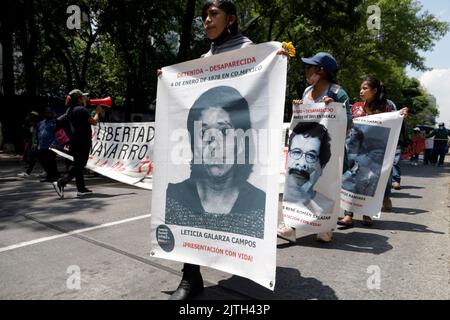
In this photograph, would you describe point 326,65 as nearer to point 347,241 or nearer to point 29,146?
point 347,241

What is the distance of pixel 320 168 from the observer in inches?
154

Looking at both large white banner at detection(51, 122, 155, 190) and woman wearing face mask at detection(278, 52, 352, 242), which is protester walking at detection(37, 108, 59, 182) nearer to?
large white banner at detection(51, 122, 155, 190)

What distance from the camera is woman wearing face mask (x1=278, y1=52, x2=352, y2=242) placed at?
405 centimetres

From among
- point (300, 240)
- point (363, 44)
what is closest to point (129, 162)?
point (300, 240)

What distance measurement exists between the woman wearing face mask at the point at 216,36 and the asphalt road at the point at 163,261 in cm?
15

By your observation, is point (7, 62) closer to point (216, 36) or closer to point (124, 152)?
point (124, 152)

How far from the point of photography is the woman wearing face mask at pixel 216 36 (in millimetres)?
2816

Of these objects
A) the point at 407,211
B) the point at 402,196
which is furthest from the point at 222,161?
the point at 402,196

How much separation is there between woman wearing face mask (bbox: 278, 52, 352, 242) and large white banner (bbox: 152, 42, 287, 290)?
1611 millimetres

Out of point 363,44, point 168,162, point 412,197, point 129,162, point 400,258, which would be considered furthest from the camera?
point 363,44

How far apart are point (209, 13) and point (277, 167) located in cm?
123

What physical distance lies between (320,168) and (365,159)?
4.90 feet

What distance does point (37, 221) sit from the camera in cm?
520

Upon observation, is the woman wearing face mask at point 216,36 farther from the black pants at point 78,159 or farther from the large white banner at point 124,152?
the large white banner at point 124,152
